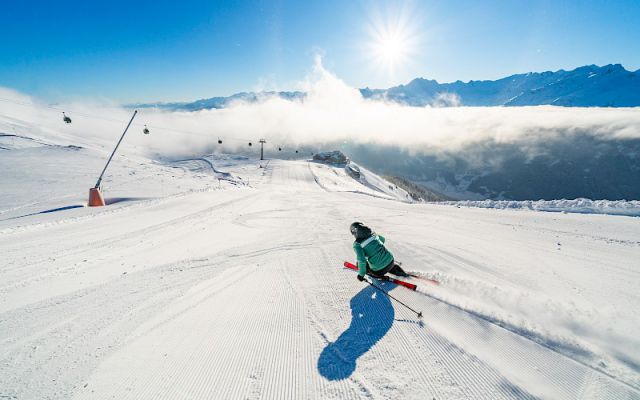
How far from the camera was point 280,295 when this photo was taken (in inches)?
230

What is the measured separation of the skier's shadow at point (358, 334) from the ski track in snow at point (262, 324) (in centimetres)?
4

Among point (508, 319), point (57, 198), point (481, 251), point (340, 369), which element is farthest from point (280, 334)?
point (57, 198)

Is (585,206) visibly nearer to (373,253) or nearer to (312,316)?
(373,253)

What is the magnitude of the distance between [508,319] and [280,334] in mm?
3657

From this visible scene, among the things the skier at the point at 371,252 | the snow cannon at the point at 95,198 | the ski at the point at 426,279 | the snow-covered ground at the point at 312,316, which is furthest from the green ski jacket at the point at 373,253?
the snow cannon at the point at 95,198

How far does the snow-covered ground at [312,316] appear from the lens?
11.4ft

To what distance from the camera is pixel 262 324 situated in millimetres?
4777

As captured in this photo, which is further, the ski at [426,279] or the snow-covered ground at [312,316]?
the ski at [426,279]

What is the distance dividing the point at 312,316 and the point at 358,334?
3.07 ft

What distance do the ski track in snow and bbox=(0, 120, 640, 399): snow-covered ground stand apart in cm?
3

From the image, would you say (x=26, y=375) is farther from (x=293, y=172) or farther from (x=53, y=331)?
(x=293, y=172)

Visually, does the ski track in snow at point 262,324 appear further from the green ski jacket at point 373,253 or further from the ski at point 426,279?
the green ski jacket at point 373,253

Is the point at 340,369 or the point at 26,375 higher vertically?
the point at 340,369

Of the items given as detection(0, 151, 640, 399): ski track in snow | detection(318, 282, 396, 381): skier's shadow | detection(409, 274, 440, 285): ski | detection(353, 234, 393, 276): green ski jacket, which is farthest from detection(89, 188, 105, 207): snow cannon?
detection(409, 274, 440, 285): ski
